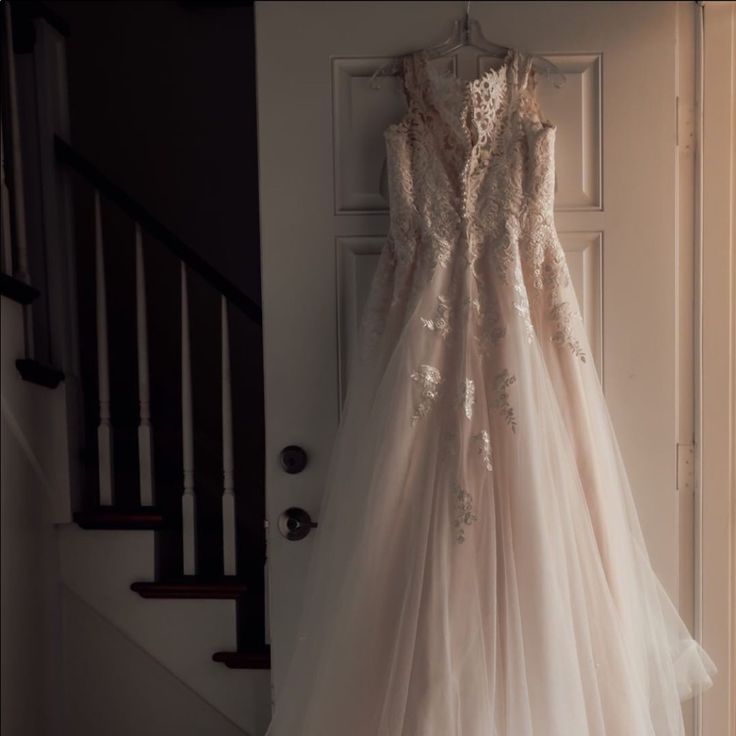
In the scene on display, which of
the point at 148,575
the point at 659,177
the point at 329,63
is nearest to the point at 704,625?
the point at 659,177

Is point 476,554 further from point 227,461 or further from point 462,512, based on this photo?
point 227,461

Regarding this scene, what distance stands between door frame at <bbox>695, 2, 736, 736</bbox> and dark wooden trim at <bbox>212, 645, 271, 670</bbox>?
859 mm

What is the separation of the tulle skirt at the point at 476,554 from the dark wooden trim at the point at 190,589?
1.27ft

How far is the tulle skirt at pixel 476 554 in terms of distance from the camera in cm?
106

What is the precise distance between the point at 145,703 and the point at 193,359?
94cm

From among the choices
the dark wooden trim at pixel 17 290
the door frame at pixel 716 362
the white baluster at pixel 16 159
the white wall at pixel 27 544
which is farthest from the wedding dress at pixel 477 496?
the white baluster at pixel 16 159

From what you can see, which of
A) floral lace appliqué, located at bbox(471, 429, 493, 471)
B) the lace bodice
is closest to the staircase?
the lace bodice

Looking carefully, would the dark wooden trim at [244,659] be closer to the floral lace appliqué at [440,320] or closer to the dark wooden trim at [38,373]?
the dark wooden trim at [38,373]

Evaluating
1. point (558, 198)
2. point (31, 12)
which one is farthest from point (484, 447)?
point (31, 12)

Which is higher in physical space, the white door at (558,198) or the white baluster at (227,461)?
the white door at (558,198)

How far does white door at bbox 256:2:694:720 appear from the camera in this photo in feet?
4.35

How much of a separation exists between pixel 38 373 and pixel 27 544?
35cm

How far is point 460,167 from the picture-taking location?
126cm

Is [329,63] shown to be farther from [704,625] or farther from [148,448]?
[704,625]
